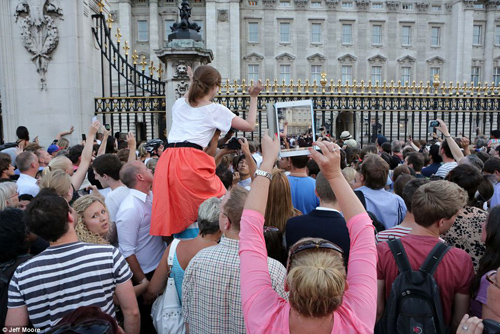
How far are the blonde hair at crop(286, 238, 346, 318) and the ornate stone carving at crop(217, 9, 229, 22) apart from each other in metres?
39.3

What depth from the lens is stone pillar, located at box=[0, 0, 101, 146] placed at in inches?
315

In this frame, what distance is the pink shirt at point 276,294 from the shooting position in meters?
1.58

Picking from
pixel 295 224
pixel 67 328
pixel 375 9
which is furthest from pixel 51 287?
pixel 375 9

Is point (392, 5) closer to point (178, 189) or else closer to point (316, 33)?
point (316, 33)

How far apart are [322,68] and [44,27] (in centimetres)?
3556

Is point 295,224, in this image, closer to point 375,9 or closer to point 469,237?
point 469,237

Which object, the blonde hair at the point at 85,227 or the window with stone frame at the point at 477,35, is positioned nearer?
the blonde hair at the point at 85,227

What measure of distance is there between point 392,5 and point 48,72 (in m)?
40.2

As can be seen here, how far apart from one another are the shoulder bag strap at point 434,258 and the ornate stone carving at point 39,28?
828 cm

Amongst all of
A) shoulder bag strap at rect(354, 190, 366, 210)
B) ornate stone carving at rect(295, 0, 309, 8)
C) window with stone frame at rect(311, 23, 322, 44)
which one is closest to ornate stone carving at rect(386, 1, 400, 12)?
window with stone frame at rect(311, 23, 322, 44)

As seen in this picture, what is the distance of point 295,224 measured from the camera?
115 inches

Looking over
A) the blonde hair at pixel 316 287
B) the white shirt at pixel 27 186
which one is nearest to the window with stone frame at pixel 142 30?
the white shirt at pixel 27 186

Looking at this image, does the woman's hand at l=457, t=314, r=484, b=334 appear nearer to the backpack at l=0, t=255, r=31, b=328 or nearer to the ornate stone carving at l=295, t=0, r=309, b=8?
the backpack at l=0, t=255, r=31, b=328

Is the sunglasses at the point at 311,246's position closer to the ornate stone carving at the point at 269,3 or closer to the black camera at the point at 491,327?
the black camera at the point at 491,327
